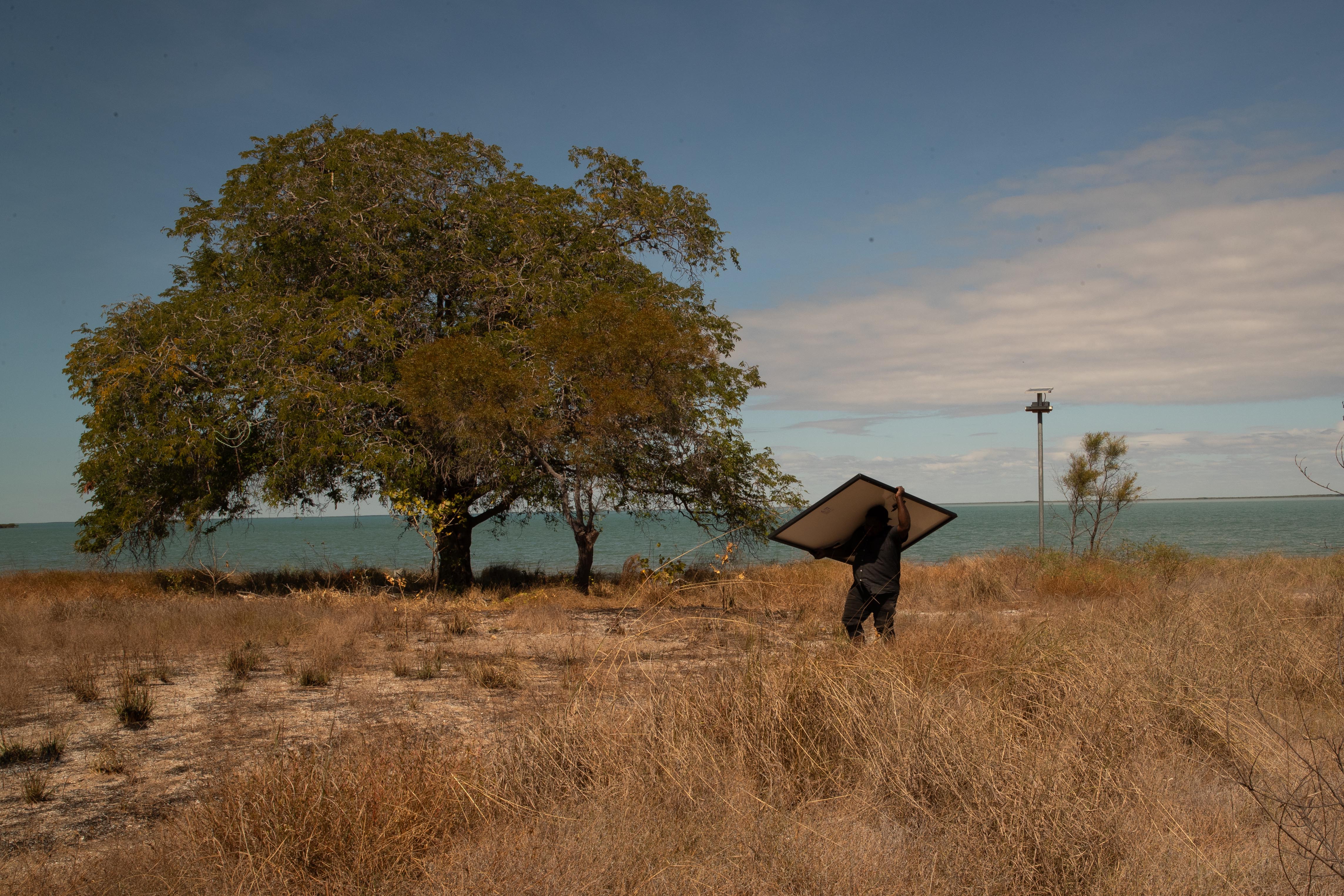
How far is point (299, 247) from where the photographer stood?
1493 cm

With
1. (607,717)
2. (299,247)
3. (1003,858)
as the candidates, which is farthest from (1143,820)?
(299,247)

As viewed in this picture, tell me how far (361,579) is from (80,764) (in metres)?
10.9

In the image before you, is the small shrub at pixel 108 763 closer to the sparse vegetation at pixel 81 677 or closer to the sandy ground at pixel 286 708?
the sandy ground at pixel 286 708

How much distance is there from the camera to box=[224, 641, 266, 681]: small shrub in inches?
308

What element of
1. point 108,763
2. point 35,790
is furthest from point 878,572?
point 35,790

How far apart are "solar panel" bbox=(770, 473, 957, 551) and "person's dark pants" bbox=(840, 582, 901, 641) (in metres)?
0.59

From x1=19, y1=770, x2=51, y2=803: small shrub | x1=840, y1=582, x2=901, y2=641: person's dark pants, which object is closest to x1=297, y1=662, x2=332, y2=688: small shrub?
x1=19, y1=770, x2=51, y2=803: small shrub

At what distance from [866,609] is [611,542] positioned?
56.3 meters

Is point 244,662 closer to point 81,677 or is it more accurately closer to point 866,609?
point 81,677

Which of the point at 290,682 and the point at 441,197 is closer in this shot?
the point at 290,682

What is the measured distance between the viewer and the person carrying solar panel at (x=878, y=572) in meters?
6.83

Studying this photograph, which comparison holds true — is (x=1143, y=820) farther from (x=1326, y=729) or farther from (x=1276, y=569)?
(x=1276, y=569)

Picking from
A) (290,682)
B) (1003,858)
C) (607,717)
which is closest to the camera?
(1003,858)

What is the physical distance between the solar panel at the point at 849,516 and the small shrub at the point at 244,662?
5381 millimetres
